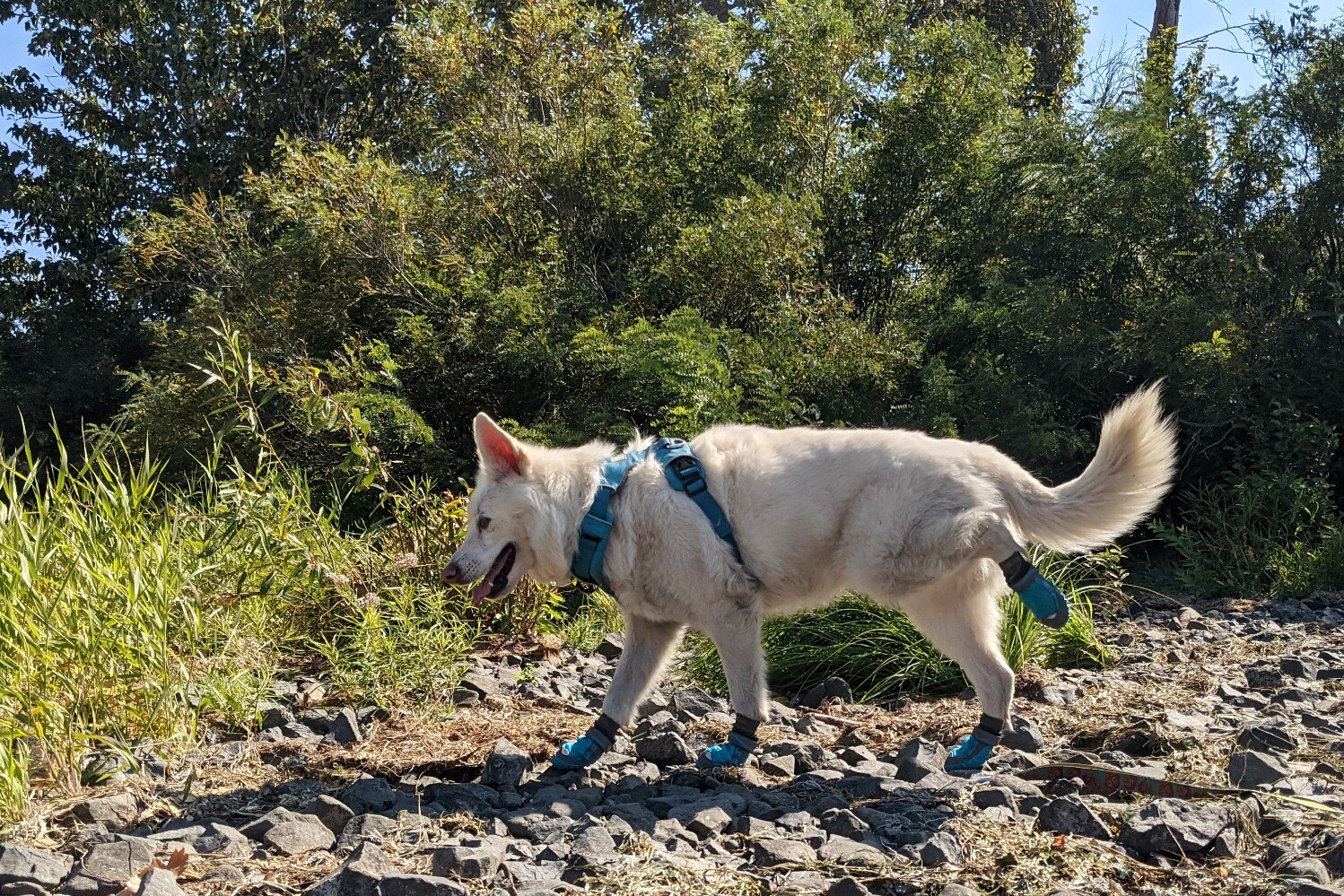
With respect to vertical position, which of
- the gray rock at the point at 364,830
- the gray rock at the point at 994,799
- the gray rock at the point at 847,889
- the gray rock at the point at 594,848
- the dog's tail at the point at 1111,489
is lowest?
the gray rock at the point at 364,830

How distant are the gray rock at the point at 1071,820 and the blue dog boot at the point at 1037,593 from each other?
63cm

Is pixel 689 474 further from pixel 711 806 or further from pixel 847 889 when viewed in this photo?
pixel 847 889

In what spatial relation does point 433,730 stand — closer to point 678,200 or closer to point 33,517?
point 33,517

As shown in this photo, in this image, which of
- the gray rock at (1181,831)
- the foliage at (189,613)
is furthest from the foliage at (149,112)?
the gray rock at (1181,831)

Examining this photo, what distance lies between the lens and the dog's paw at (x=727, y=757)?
14.2 feet

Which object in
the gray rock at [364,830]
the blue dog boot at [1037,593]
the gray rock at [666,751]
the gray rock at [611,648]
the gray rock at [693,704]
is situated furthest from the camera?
the gray rock at [611,648]

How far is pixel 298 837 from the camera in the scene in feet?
11.4

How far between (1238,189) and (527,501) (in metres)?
8.49

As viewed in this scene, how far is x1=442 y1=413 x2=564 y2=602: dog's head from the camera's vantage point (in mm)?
4625

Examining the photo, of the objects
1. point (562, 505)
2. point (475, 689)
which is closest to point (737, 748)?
point (562, 505)

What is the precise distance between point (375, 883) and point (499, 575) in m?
1.82

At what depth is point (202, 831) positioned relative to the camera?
354 centimetres

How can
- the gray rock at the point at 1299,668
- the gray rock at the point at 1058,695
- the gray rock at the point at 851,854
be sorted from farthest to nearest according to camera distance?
the gray rock at the point at 1299,668
the gray rock at the point at 1058,695
the gray rock at the point at 851,854

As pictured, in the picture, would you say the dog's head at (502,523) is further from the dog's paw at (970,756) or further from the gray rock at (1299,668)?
the gray rock at (1299,668)
